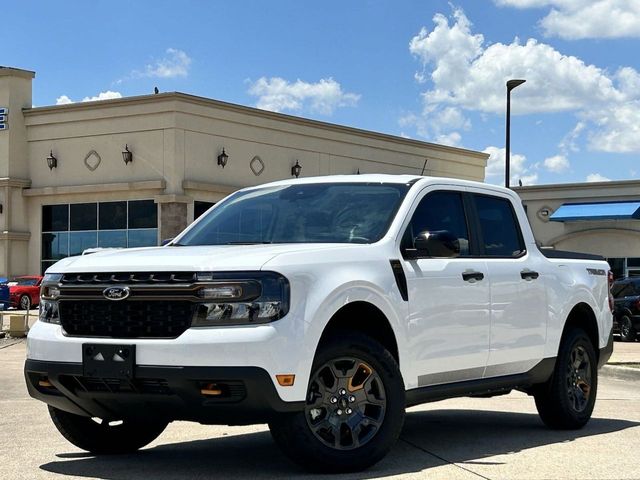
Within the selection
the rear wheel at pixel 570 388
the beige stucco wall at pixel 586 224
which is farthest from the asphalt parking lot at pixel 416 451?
the beige stucco wall at pixel 586 224

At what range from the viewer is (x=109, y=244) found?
141ft

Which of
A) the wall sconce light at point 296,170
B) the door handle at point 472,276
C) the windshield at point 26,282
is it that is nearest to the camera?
the door handle at point 472,276

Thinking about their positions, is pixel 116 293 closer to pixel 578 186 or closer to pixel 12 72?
pixel 12 72

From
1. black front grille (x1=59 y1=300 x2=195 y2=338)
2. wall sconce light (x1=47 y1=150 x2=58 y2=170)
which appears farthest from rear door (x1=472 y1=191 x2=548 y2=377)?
wall sconce light (x1=47 y1=150 x2=58 y2=170)

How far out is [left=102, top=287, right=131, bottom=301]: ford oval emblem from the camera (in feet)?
20.9

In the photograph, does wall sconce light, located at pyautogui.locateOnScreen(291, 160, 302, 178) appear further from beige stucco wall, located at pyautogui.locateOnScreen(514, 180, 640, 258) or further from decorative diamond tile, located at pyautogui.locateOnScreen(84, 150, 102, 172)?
beige stucco wall, located at pyautogui.locateOnScreen(514, 180, 640, 258)

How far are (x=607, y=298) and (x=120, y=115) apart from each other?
34.4 metres

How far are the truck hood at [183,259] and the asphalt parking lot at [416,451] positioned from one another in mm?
1323

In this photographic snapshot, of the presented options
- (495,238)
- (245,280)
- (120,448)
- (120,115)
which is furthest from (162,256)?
(120,115)

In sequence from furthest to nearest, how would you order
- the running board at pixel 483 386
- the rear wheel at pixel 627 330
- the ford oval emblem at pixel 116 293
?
the rear wheel at pixel 627 330 < the running board at pixel 483 386 < the ford oval emblem at pixel 116 293

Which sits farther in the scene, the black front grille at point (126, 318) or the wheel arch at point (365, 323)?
the wheel arch at point (365, 323)

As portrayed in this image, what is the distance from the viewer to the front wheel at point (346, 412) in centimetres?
638

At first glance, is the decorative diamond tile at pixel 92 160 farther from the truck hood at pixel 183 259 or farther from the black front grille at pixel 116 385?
the black front grille at pixel 116 385

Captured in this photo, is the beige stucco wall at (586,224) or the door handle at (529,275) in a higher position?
the beige stucco wall at (586,224)
